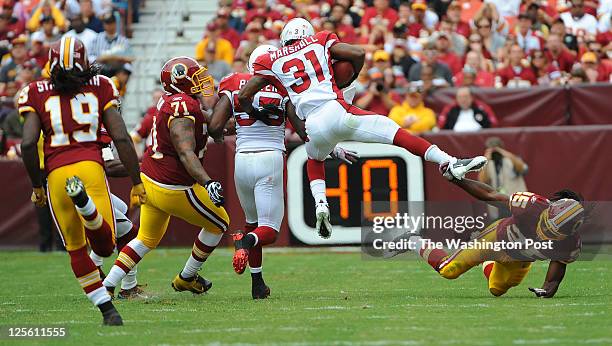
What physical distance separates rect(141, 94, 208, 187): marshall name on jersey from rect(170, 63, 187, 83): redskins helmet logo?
0.46 ft

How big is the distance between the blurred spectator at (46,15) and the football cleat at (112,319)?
12963 mm

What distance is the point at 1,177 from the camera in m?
15.2

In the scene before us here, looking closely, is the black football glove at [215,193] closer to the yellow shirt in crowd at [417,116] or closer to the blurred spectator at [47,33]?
the yellow shirt in crowd at [417,116]

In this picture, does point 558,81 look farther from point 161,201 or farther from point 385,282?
point 161,201

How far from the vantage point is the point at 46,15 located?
64.0 feet

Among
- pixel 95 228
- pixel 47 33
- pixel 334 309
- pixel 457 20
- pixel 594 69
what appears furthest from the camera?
pixel 47 33

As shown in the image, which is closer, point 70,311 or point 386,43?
point 70,311

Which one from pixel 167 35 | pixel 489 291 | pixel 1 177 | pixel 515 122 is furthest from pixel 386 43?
pixel 489 291

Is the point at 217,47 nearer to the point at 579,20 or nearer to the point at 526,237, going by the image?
the point at 579,20

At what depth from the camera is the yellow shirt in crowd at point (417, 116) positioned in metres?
15.0

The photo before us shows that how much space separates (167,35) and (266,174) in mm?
10805

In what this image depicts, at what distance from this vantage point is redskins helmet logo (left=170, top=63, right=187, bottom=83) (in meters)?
8.91

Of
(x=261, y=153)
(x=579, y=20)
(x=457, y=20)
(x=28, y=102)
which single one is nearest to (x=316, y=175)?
(x=261, y=153)

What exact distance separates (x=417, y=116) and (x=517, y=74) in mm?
1931
